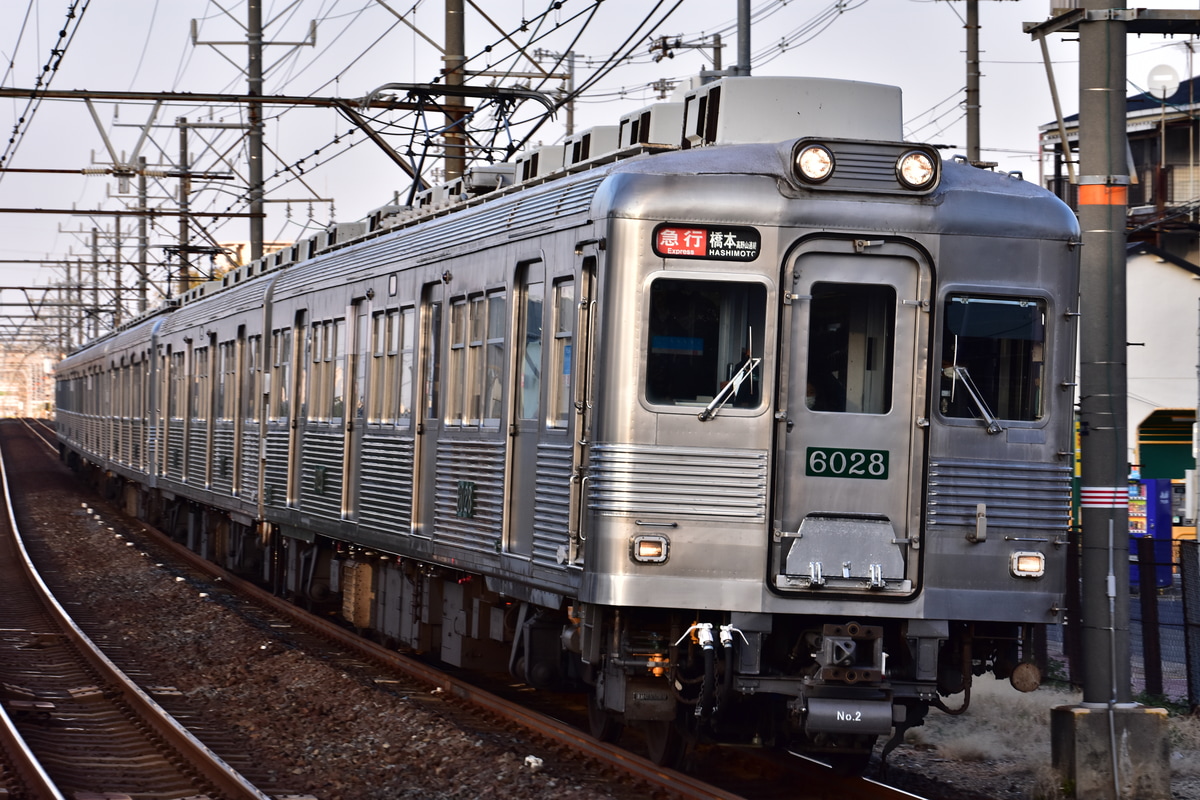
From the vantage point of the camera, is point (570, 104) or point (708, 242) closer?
point (708, 242)

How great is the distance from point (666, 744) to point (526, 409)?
2.05m

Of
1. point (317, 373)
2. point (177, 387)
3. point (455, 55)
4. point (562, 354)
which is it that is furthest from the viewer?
point (177, 387)

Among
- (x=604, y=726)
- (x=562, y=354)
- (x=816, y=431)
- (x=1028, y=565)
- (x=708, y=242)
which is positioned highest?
(x=708, y=242)

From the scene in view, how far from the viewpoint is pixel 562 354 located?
28.9ft

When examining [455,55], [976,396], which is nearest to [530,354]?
[976,396]

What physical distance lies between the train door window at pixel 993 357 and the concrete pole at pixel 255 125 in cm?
1706

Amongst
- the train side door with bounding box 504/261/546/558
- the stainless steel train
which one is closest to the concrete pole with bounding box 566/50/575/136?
the train side door with bounding box 504/261/546/558

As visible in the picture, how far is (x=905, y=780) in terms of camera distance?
29.0 feet

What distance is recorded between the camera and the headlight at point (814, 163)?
7984 mm

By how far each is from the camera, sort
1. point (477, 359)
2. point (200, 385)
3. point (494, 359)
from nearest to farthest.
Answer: point (494, 359)
point (477, 359)
point (200, 385)

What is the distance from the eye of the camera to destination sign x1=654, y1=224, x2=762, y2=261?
7957 millimetres

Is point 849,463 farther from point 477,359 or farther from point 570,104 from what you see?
point 570,104

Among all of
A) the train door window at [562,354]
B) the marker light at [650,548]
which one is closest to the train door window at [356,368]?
the train door window at [562,354]

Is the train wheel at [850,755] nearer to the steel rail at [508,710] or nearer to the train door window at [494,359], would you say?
the steel rail at [508,710]
